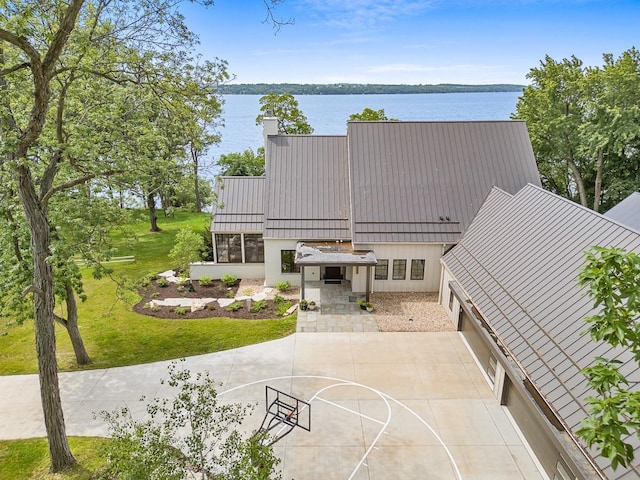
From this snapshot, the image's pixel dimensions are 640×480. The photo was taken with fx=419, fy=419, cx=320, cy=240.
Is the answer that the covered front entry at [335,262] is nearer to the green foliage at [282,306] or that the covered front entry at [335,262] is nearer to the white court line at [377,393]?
the green foliage at [282,306]

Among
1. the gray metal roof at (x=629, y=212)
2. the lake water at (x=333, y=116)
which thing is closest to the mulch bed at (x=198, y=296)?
the lake water at (x=333, y=116)

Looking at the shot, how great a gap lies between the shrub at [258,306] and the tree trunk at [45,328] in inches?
372

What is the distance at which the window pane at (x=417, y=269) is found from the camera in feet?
68.5

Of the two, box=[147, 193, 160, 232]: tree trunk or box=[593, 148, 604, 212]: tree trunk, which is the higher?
box=[593, 148, 604, 212]: tree trunk

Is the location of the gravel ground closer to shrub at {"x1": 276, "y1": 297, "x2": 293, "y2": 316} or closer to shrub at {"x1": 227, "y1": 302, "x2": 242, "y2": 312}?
shrub at {"x1": 276, "y1": 297, "x2": 293, "y2": 316}

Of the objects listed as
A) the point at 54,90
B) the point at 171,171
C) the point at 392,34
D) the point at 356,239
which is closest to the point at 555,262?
the point at 356,239

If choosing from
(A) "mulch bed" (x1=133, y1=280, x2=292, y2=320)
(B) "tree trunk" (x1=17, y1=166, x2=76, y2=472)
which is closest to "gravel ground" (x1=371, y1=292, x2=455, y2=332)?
(A) "mulch bed" (x1=133, y1=280, x2=292, y2=320)

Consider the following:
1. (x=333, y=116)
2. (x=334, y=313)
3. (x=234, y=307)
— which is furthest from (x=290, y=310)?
(x=333, y=116)

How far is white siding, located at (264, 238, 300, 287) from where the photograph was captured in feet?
70.8

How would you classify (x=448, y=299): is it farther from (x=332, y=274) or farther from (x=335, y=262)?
(x=332, y=274)

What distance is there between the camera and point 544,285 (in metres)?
13.0

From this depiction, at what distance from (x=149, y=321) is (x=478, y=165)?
1831cm

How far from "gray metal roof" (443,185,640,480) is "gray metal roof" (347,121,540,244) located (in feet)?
8.03

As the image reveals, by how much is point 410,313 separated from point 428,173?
7720 mm
